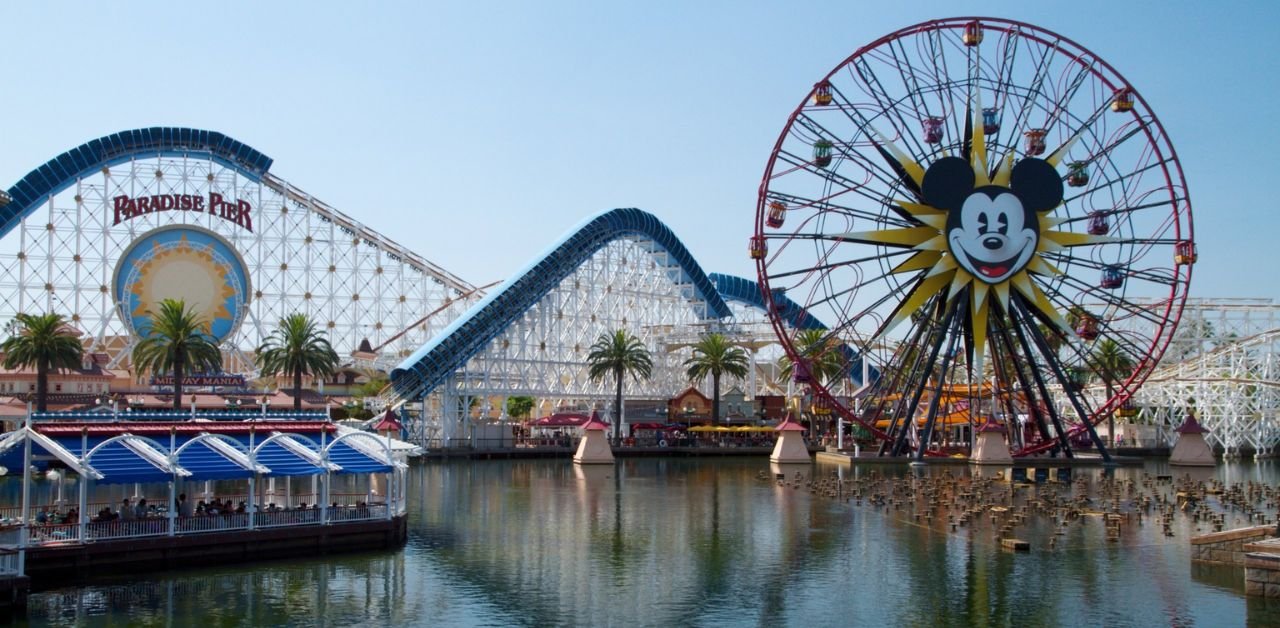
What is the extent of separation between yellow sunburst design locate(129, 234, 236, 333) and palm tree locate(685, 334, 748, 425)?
1236 inches

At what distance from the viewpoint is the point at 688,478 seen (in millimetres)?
60594

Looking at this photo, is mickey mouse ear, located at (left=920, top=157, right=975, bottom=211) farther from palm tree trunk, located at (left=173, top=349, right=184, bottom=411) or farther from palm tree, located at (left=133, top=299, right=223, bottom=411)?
palm tree trunk, located at (left=173, top=349, right=184, bottom=411)

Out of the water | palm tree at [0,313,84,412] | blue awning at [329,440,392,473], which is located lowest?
the water

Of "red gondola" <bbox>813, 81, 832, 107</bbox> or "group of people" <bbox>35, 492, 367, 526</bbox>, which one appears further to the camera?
"red gondola" <bbox>813, 81, 832, 107</bbox>

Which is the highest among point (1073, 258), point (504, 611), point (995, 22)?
point (995, 22)

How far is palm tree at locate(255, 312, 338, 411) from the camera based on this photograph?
70.9 m

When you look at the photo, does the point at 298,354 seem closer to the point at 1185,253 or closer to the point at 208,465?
the point at 208,465

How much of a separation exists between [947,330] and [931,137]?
9.39m

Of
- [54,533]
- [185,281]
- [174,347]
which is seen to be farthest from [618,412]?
[54,533]

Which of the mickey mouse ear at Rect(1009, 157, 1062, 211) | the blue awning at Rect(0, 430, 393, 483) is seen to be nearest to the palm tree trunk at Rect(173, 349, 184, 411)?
the blue awning at Rect(0, 430, 393, 483)

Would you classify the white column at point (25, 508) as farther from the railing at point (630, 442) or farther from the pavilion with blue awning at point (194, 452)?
the railing at point (630, 442)

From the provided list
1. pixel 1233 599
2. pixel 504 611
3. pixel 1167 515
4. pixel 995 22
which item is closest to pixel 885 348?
pixel 995 22

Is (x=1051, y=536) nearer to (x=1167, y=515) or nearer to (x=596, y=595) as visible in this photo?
(x=1167, y=515)

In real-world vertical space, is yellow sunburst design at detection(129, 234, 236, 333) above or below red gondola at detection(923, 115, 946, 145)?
below
